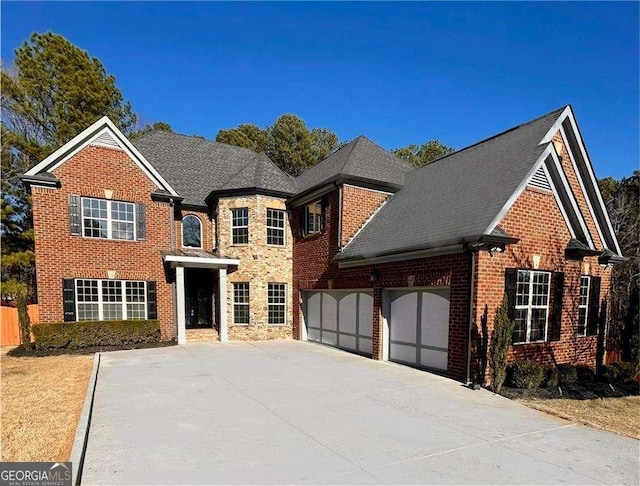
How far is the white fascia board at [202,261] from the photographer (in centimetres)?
1430

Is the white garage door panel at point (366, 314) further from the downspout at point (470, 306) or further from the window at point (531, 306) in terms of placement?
the window at point (531, 306)

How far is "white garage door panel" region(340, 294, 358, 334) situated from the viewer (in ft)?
43.2

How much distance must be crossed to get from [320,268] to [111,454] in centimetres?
1032

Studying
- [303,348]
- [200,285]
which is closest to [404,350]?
[303,348]

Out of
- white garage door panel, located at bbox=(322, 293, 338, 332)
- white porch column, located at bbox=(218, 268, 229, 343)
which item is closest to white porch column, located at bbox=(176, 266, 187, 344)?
white porch column, located at bbox=(218, 268, 229, 343)

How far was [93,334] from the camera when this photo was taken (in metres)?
13.4

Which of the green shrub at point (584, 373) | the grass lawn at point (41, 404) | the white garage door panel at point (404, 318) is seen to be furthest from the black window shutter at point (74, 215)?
the green shrub at point (584, 373)

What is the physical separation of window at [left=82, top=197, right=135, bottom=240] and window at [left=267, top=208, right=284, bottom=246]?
18.5ft

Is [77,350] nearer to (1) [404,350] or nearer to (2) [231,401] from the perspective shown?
(2) [231,401]

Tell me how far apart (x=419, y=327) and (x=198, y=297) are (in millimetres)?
11879

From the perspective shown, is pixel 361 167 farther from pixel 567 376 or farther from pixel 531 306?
pixel 567 376

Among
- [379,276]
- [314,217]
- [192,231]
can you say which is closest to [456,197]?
[379,276]

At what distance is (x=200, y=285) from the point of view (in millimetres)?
18094

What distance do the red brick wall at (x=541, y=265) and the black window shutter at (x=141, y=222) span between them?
12833mm
